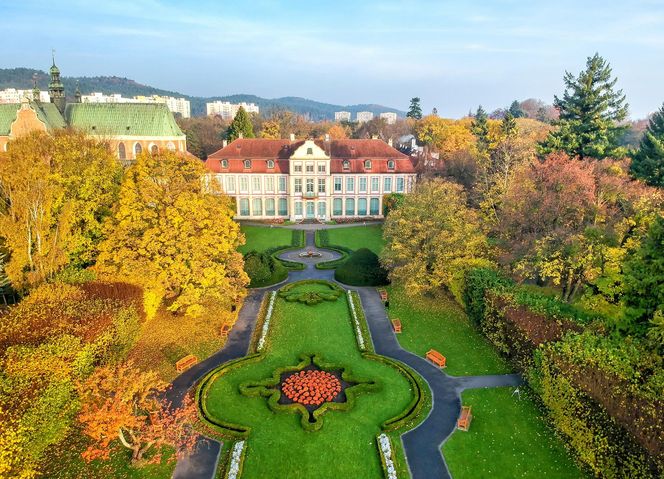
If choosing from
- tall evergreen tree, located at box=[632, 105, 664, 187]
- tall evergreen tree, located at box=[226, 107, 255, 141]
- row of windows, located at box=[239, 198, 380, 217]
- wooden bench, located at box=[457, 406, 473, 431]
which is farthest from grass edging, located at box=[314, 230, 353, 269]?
tall evergreen tree, located at box=[226, 107, 255, 141]

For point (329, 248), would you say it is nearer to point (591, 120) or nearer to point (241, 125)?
point (591, 120)

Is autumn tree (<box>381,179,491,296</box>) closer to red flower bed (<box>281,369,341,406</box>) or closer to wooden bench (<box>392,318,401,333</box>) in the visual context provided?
wooden bench (<box>392,318,401,333</box>)

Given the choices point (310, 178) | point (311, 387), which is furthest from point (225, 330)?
point (310, 178)

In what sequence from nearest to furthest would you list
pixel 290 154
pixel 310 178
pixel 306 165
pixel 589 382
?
pixel 589 382 → pixel 306 165 → pixel 310 178 → pixel 290 154

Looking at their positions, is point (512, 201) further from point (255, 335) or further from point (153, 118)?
point (153, 118)

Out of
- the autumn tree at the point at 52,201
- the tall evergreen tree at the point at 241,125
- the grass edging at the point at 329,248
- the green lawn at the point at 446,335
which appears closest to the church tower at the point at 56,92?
the tall evergreen tree at the point at 241,125

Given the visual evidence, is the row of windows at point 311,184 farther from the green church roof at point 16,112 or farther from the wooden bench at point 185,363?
the wooden bench at point 185,363
